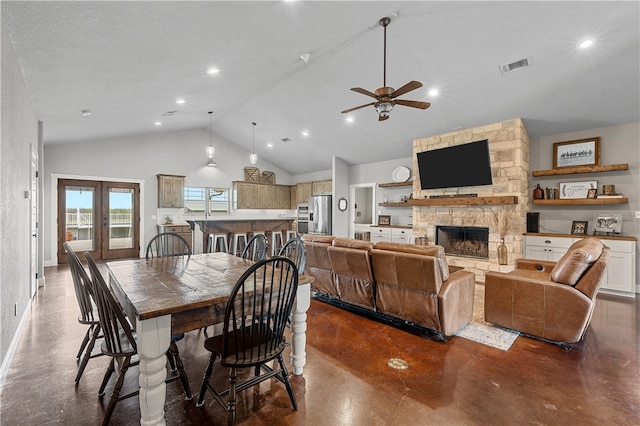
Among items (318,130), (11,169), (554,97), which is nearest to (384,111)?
(554,97)

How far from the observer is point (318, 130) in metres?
7.25

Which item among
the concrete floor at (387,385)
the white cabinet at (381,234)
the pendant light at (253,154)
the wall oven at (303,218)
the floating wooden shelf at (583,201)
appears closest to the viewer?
the concrete floor at (387,385)

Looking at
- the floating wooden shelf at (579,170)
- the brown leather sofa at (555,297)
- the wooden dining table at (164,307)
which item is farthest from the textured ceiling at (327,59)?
Answer: the brown leather sofa at (555,297)

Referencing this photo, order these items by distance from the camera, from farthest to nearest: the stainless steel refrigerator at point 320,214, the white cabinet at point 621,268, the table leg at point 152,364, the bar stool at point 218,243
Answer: the stainless steel refrigerator at point 320,214 < the bar stool at point 218,243 < the white cabinet at point 621,268 < the table leg at point 152,364

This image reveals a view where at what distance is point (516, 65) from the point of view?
410cm

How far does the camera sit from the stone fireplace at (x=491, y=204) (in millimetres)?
5246

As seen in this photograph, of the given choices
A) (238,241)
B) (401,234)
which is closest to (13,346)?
(238,241)

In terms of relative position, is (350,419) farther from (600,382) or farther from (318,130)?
(318,130)

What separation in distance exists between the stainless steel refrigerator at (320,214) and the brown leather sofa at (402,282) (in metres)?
4.81

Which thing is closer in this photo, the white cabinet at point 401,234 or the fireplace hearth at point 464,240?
the fireplace hearth at point 464,240

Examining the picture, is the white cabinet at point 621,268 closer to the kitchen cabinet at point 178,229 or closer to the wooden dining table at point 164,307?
the wooden dining table at point 164,307

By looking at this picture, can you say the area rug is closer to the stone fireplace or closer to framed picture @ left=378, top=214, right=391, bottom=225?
the stone fireplace

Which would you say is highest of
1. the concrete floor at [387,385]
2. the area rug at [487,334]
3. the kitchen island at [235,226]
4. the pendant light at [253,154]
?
the pendant light at [253,154]

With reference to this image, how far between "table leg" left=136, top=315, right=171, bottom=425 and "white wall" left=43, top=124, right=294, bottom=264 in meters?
7.16
